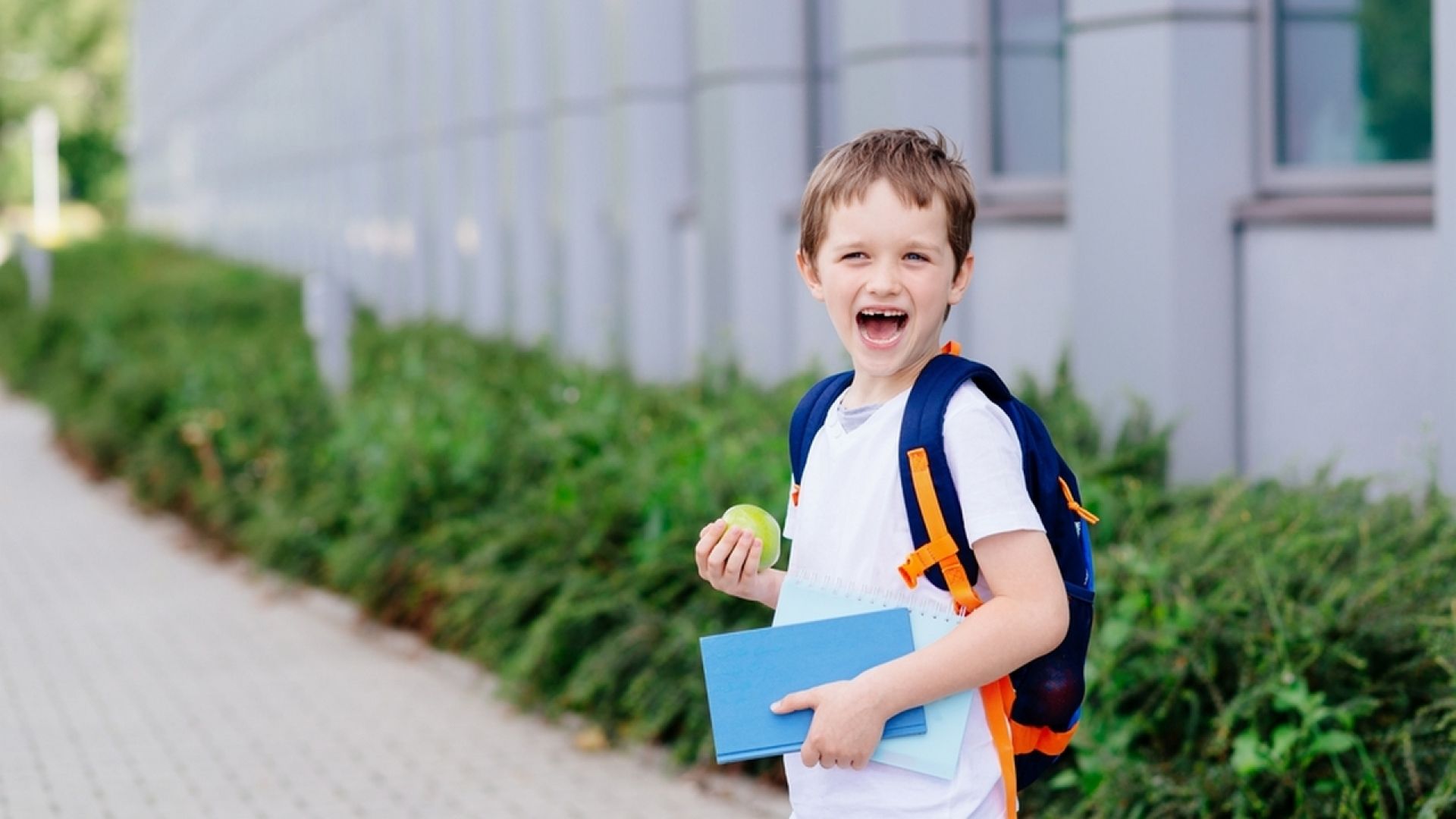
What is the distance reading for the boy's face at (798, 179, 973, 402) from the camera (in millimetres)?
2402

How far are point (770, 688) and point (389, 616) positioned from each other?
20.7 ft

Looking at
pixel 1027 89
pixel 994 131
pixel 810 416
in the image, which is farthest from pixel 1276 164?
pixel 810 416

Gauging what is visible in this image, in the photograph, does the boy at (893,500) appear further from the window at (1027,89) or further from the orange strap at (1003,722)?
the window at (1027,89)

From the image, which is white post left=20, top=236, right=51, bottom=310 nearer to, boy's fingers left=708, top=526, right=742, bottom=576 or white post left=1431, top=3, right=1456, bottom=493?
white post left=1431, top=3, right=1456, bottom=493

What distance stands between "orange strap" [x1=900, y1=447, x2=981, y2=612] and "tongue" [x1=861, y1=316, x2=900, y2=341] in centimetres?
16

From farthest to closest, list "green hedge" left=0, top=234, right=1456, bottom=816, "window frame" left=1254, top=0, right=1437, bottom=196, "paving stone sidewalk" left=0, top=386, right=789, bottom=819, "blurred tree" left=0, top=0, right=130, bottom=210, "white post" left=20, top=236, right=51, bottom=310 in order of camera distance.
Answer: "blurred tree" left=0, top=0, right=130, bottom=210 < "white post" left=20, top=236, right=51, bottom=310 < "window frame" left=1254, top=0, right=1437, bottom=196 < "paving stone sidewalk" left=0, top=386, right=789, bottom=819 < "green hedge" left=0, top=234, right=1456, bottom=816

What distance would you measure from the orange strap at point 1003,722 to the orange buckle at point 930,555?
0.18 m

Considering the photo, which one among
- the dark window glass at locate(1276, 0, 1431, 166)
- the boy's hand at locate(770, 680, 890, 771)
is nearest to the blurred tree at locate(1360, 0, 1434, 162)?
the dark window glass at locate(1276, 0, 1431, 166)

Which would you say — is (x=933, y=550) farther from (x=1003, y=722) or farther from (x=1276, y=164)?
(x=1276, y=164)

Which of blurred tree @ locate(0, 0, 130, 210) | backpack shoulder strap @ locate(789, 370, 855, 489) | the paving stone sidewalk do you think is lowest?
the paving stone sidewalk

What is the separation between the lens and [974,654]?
2346 millimetres

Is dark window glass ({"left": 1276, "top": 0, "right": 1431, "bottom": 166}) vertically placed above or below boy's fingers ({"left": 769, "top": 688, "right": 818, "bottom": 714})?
above

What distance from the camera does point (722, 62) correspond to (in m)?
10.7

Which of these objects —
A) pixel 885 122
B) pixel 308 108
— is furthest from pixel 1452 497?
pixel 308 108
